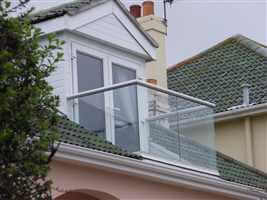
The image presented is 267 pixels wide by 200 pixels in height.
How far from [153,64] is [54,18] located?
5.73 m

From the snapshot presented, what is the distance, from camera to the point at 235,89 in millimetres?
25188

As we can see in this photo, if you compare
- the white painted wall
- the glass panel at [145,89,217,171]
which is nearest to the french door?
the glass panel at [145,89,217,171]

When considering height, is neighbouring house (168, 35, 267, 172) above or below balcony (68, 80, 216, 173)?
above

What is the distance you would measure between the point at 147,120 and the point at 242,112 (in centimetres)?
708

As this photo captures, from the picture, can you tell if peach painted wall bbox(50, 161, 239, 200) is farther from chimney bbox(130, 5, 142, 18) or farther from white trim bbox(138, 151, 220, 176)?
chimney bbox(130, 5, 142, 18)

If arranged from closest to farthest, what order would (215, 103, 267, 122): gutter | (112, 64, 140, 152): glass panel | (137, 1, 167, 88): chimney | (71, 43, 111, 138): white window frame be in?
(112, 64, 140, 152): glass panel
(71, 43, 111, 138): white window frame
(215, 103, 267, 122): gutter
(137, 1, 167, 88): chimney

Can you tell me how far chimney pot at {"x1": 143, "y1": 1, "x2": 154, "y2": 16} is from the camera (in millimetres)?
24469

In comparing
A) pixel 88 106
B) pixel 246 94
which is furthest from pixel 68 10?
pixel 246 94

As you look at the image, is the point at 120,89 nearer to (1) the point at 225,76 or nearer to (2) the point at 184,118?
(2) the point at 184,118

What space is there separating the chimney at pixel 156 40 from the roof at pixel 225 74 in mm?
1847

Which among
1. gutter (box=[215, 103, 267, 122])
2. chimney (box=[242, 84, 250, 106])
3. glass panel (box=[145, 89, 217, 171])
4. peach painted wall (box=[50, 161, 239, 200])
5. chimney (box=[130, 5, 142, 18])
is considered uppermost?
chimney (box=[130, 5, 142, 18])

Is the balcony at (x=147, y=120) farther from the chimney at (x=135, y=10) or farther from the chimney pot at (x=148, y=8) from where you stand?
the chimney at (x=135, y=10)

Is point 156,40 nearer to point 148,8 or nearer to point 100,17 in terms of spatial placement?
point 148,8

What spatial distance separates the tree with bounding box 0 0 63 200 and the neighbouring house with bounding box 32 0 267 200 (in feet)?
16.3
